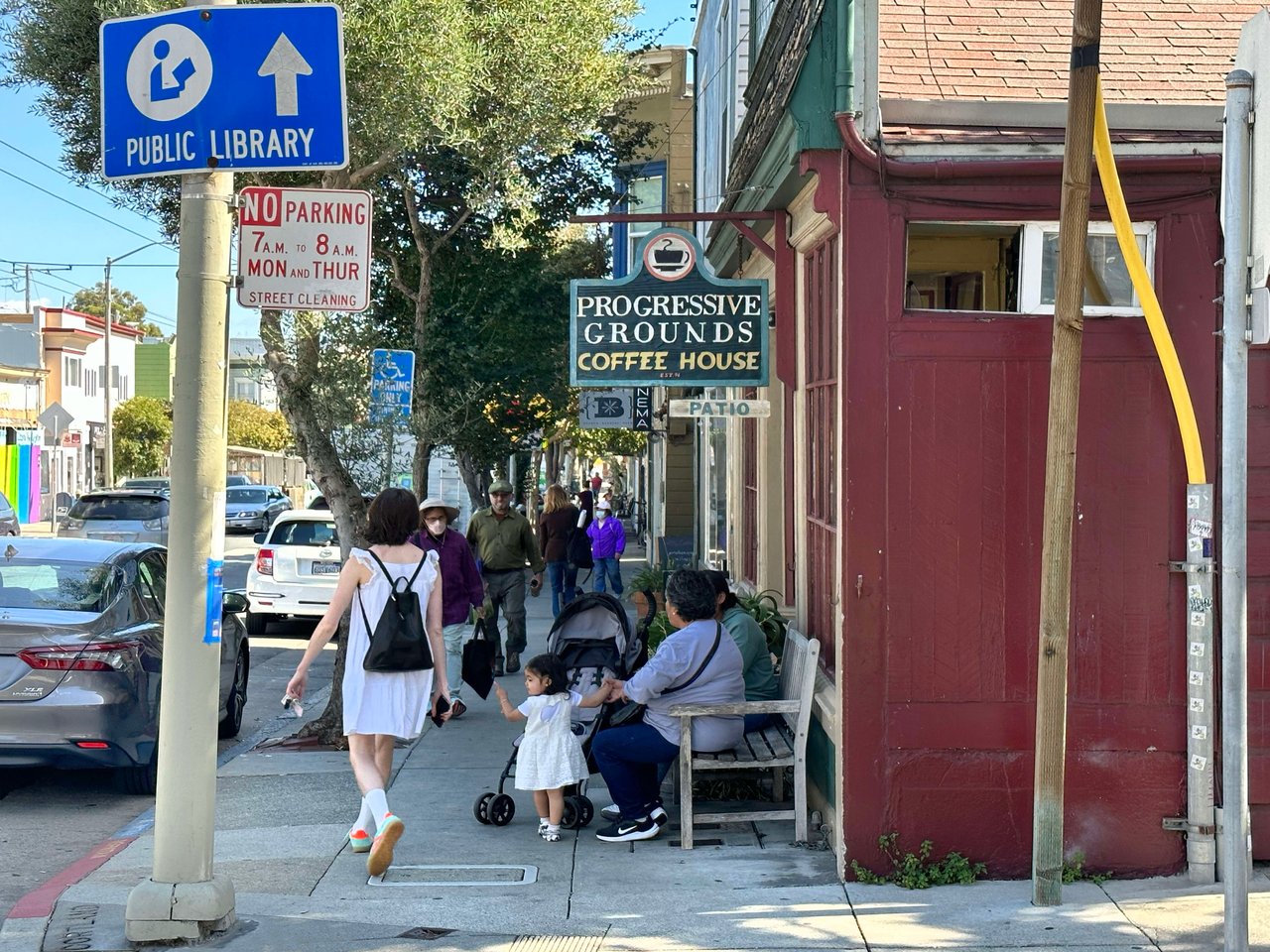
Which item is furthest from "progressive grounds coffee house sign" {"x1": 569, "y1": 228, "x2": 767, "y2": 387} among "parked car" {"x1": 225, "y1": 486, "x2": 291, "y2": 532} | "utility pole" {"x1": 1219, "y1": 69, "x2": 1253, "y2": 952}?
"parked car" {"x1": 225, "y1": 486, "x2": 291, "y2": 532}

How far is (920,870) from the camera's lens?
20.6ft

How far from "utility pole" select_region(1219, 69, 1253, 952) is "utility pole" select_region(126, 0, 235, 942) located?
11.6 feet

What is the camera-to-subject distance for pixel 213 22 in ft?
18.1

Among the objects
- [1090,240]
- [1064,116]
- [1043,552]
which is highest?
[1064,116]

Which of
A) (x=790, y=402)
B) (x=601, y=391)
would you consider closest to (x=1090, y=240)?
(x=790, y=402)

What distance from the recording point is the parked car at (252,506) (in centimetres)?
4475

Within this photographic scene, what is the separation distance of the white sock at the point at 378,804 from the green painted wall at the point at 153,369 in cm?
4914

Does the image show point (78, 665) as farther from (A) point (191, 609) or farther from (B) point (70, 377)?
(B) point (70, 377)

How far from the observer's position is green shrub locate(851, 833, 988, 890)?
625 centimetres

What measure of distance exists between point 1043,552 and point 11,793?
650 centimetres

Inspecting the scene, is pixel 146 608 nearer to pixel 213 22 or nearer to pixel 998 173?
pixel 213 22

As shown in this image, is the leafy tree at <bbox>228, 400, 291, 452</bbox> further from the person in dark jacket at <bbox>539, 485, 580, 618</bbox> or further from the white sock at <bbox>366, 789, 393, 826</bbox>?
the white sock at <bbox>366, 789, 393, 826</bbox>

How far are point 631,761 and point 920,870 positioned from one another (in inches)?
62.1

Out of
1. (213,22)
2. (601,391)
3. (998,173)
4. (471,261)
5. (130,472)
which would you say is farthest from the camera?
(130,472)
